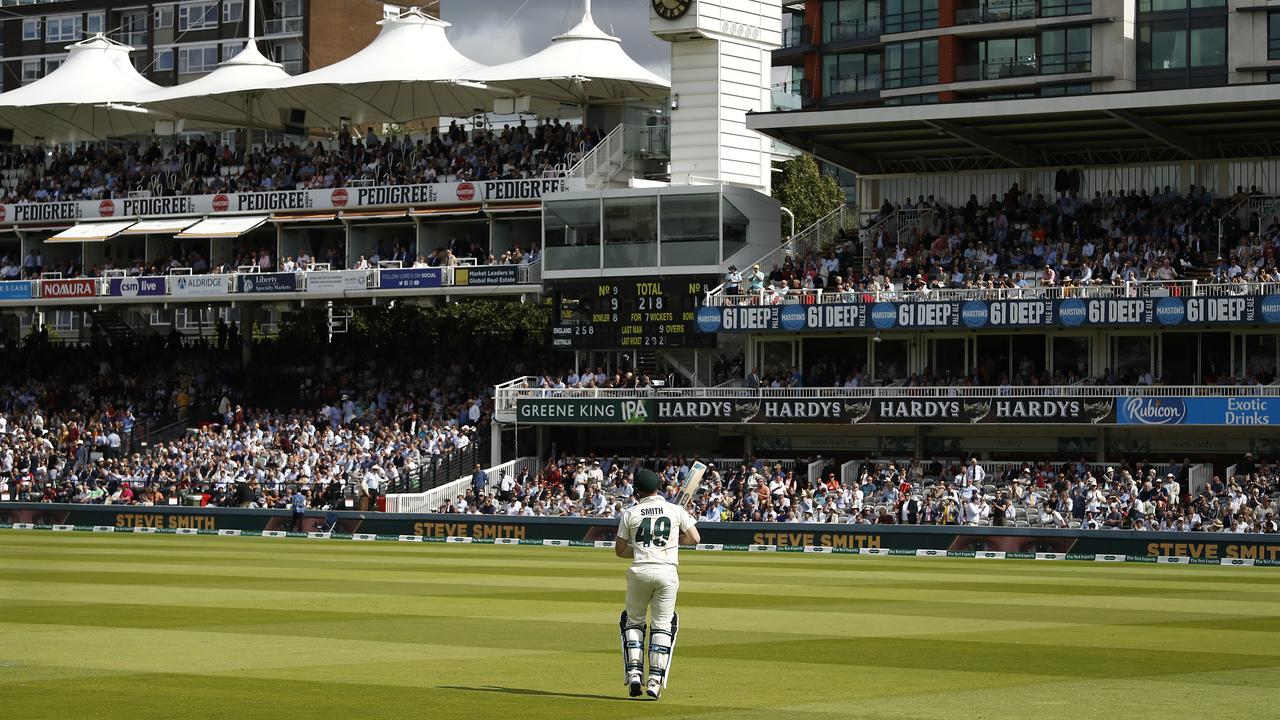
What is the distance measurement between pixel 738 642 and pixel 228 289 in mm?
39903

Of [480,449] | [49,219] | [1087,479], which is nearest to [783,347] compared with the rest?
[480,449]

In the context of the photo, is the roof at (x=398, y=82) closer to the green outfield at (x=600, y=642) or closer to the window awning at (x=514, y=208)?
the window awning at (x=514, y=208)

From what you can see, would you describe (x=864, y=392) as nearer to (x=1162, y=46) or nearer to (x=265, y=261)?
(x=1162, y=46)

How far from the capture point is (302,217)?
5409 centimetres

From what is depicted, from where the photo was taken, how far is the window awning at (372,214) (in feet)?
173

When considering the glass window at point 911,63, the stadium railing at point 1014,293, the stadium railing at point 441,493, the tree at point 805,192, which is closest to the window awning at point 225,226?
the stadium railing at point 441,493

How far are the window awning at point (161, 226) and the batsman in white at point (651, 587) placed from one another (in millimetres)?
45175

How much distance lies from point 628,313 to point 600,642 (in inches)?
1246

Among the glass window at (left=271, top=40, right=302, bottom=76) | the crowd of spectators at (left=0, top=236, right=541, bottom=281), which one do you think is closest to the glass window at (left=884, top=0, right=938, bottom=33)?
the crowd of spectators at (left=0, top=236, right=541, bottom=281)

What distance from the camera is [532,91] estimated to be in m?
53.0

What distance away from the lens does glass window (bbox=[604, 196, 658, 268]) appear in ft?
156

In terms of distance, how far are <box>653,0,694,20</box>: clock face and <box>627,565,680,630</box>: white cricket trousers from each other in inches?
1542

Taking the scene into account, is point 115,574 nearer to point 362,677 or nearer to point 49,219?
point 362,677

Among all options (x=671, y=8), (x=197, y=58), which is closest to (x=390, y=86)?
(x=671, y=8)
